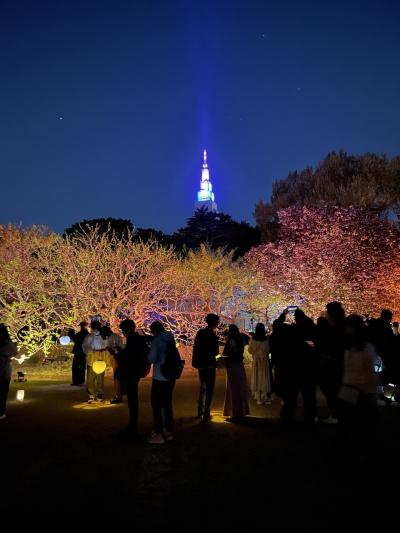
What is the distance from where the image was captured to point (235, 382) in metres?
9.54

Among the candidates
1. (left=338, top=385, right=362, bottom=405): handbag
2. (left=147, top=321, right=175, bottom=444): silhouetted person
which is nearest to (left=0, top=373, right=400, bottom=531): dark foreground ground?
(left=147, top=321, right=175, bottom=444): silhouetted person

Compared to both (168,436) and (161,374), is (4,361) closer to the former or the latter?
(161,374)

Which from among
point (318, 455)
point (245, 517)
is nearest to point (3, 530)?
point (245, 517)

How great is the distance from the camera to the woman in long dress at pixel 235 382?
371 inches

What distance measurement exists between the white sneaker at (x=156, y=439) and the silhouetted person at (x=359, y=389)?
8.26 ft

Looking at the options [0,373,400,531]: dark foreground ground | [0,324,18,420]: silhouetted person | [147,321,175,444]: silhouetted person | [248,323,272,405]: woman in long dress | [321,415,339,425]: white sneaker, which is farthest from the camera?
[248,323,272,405]: woman in long dress

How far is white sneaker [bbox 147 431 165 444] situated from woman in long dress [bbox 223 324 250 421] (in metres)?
2.20

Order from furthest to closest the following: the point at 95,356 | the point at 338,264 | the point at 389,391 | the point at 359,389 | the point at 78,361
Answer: the point at 338,264 → the point at 78,361 → the point at 389,391 → the point at 95,356 → the point at 359,389

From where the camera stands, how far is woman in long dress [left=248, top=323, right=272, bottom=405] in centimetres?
1146

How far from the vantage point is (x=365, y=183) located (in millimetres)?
30719

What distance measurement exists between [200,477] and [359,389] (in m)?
2.07

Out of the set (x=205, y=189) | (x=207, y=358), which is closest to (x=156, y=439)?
(x=207, y=358)

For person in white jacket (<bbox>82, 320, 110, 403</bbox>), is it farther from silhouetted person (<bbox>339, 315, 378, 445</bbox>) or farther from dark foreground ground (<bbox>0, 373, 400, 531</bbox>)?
silhouetted person (<bbox>339, 315, 378, 445</bbox>)

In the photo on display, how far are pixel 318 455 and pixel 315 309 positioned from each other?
18.7 meters
